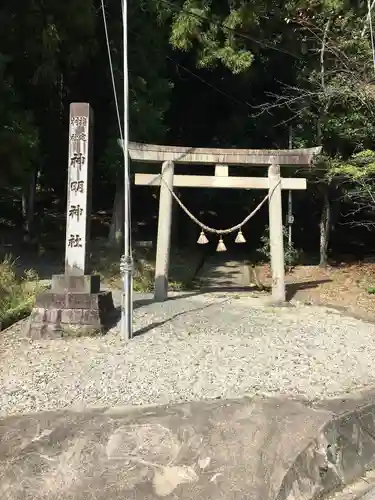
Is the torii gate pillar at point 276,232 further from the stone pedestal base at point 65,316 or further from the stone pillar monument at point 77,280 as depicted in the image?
the stone pedestal base at point 65,316

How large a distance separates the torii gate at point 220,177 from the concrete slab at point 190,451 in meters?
4.52

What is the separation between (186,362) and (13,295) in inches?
131

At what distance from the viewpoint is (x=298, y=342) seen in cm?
618

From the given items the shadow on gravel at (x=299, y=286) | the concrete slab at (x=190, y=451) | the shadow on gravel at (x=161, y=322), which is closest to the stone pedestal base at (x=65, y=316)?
the shadow on gravel at (x=161, y=322)

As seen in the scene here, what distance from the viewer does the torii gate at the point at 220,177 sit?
28.7 ft

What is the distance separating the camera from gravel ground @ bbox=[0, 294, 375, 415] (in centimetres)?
475

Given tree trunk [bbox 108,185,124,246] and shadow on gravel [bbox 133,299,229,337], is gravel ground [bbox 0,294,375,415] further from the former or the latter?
tree trunk [bbox 108,185,124,246]

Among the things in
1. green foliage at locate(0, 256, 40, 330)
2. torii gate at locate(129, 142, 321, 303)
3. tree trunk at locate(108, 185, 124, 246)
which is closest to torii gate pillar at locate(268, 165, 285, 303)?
torii gate at locate(129, 142, 321, 303)

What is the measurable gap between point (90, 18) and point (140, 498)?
906cm

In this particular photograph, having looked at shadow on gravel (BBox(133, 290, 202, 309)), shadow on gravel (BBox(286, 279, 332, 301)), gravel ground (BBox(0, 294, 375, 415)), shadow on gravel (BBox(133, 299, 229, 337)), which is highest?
shadow on gravel (BBox(286, 279, 332, 301))

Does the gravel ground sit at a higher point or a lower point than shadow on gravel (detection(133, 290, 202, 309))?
lower

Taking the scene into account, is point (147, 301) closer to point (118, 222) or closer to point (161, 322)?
point (161, 322)

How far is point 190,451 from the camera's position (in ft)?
12.7

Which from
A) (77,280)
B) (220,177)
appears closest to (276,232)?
(220,177)
